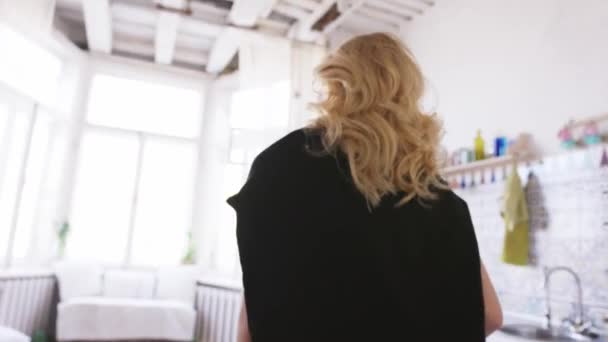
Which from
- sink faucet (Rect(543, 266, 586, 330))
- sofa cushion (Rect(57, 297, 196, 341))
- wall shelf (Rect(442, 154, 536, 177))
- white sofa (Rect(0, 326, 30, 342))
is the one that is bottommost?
sofa cushion (Rect(57, 297, 196, 341))

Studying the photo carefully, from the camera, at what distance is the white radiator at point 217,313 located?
4.39 metres

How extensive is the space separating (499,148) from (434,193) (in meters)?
2.25

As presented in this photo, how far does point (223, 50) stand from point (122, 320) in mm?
2906

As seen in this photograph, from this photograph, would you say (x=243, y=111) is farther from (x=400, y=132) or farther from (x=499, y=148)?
(x=400, y=132)

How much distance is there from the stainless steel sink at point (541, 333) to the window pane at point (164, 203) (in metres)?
3.76

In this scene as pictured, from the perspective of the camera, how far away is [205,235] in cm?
512

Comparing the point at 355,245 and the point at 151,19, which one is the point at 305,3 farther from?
the point at 355,245

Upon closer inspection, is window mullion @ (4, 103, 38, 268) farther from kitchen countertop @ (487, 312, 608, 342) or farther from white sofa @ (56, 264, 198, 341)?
kitchen countertop @ (487, 312, 608, 342)

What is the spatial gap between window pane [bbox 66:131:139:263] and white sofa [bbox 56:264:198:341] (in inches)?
16.3

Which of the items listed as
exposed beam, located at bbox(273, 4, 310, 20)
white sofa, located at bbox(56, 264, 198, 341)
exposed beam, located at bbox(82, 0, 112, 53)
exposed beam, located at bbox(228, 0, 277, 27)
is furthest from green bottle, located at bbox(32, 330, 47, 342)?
exposed beam, located at bbox(273, 4, 310, 20)

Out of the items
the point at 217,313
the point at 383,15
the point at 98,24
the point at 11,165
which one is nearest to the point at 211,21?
the point at 98,24

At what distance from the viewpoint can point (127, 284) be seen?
15.0 ft

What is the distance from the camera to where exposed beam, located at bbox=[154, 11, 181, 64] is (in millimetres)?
4203

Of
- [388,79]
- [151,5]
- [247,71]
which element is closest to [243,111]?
[247,71]
